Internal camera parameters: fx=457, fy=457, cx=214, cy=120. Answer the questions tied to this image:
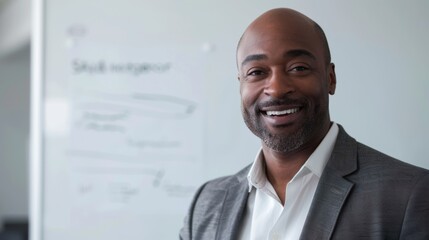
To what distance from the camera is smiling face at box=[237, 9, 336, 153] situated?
100cm

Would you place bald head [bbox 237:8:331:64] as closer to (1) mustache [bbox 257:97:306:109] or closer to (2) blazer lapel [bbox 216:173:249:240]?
(1) mustache [bbox 257:97:306:109]

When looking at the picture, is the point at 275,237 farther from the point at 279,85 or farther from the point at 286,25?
the point at 286,25

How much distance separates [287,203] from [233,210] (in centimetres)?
16

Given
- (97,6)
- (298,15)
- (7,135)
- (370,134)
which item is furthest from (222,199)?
(7,135)

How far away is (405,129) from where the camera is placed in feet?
4.88

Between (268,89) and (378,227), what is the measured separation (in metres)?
0.36

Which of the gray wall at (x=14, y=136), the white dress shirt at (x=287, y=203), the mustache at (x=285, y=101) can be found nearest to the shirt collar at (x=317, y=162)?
the white dress shirt at (x=287, y=203)

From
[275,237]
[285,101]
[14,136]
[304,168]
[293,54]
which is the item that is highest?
[14,136]

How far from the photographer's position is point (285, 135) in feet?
3.35

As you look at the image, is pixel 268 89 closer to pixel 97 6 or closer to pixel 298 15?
pixel 298 15

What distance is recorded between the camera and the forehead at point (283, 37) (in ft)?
3.31

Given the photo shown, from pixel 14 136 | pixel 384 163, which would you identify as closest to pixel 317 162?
pixel 384 163

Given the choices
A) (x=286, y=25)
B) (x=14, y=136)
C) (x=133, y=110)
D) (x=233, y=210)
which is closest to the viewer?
(x=286, y=25)

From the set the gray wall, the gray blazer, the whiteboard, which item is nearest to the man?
the gray blazer
